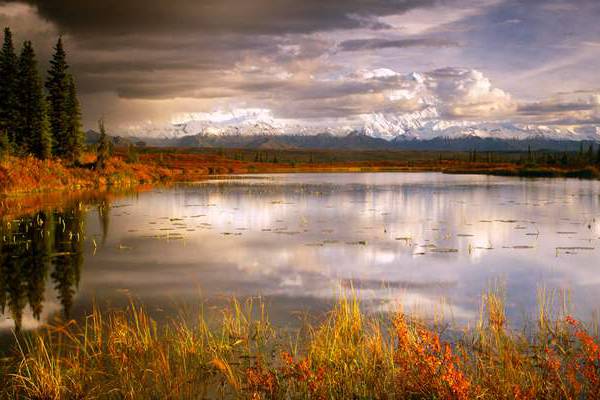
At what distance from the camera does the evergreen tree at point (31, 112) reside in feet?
208

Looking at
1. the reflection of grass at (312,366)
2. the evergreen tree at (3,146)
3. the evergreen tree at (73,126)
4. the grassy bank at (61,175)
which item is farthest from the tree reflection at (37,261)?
the evergreen tree at (73,126)

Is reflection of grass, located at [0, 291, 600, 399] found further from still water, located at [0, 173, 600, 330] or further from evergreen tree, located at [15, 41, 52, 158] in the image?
evergreen tree, located at [15, 41, 52, 158]

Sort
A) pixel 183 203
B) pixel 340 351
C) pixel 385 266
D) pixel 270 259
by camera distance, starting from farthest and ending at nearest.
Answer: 1. pixel 183 203
2. pixel 270 259
3. pixel 385 266
4. pixel 340 351

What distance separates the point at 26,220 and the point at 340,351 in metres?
26.9

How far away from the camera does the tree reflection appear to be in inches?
586

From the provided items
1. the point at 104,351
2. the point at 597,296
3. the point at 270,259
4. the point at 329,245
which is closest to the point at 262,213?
the point at 329,245

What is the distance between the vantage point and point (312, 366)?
966cm

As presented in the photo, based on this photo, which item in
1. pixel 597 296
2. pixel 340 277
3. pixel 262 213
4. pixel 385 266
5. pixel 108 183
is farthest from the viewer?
pixel 108 183

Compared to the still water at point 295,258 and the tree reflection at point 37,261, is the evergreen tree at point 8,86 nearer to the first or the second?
the still water at point 295,258

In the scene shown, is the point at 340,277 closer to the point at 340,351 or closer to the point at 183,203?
the point at 340,351

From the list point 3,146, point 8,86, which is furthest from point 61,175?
point 8,86

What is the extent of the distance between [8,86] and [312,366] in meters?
67.0

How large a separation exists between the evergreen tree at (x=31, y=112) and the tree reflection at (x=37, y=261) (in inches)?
1348

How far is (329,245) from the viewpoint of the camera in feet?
79.3
